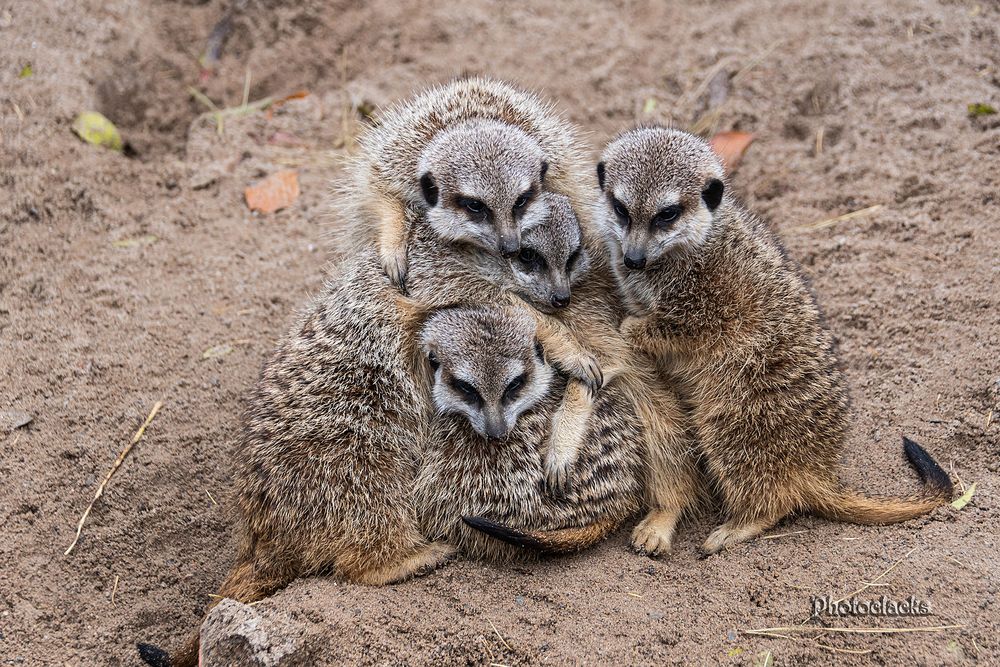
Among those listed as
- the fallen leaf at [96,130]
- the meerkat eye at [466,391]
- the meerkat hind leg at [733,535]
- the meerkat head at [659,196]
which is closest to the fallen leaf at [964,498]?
the meerkat hind leg at [733,535]

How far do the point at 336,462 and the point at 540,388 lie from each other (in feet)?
2.69

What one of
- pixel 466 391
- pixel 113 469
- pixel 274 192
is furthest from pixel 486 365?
pixel 274 192

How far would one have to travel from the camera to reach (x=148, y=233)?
16.7ft

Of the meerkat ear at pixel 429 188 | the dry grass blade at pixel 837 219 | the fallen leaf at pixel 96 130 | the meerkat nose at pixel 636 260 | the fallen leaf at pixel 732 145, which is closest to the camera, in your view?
the meerkat nose at pixel 636 260

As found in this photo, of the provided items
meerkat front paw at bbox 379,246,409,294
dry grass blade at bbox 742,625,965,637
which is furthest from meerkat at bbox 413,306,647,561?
dry grass blade at bbox 742,625,965,637

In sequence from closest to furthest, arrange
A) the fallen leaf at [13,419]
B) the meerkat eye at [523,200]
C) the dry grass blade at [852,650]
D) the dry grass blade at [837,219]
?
the dry grass blade at [852,650] < the meerkat eye at [523,200] < the fallen leaf at [13,419] < the dry grass blade at [837,219]

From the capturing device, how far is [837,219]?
4.95m

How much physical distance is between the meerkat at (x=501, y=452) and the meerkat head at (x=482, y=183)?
35 centimetres

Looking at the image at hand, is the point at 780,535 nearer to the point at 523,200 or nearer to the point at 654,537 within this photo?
the point at 654,537

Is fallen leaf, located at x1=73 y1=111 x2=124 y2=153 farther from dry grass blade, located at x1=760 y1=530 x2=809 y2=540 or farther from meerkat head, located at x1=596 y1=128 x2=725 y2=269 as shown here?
dry grass blade, located at x1=760 y1=530 x2=809 y2=540

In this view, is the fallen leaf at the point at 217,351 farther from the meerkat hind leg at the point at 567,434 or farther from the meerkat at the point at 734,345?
the meerkat at the point at 734,345

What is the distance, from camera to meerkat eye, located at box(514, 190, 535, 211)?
3670mm

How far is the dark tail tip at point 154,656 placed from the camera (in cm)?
309

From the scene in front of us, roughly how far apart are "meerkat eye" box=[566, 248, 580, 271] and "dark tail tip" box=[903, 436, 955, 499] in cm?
149
